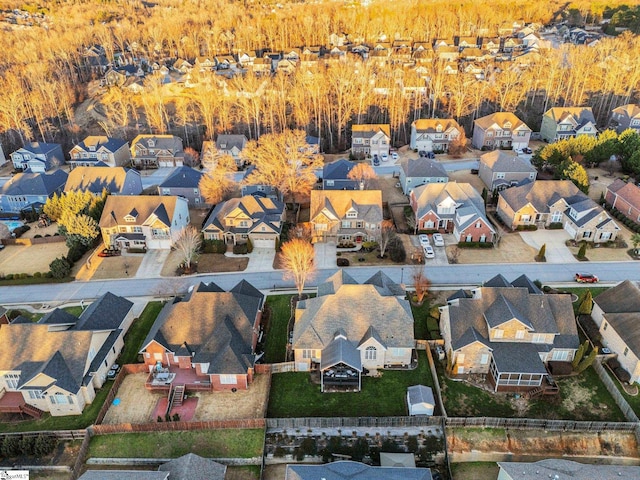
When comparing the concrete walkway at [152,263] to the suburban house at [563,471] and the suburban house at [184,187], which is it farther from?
the suburban house at [563,471]

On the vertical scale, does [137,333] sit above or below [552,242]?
above

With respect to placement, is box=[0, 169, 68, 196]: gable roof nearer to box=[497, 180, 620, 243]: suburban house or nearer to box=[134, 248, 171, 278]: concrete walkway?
box=[134, 248, 171, 278]: concrete walkway

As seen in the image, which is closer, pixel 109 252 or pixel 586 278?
pixel 586 278

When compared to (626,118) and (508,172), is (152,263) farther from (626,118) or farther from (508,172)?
(626,118)

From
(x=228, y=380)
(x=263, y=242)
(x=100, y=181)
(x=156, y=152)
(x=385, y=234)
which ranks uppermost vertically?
(x=100, y=181)

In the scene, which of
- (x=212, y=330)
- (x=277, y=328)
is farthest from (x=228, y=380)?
(x=277, y=328)

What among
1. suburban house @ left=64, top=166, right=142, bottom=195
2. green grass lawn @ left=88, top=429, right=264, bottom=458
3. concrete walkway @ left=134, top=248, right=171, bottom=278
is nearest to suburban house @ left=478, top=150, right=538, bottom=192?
concrete walkway @ left=134, top=248, right=171, bottom=278
